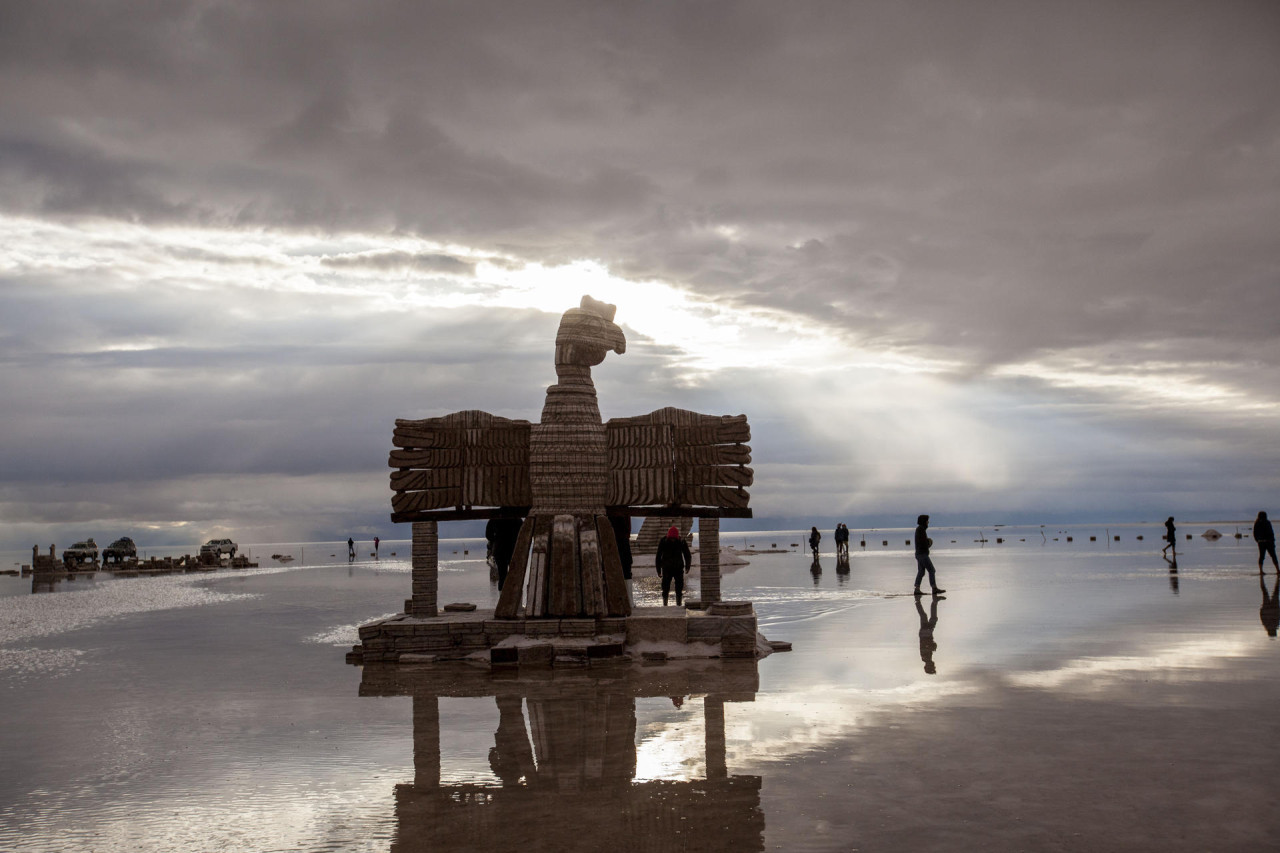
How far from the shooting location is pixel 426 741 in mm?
7516

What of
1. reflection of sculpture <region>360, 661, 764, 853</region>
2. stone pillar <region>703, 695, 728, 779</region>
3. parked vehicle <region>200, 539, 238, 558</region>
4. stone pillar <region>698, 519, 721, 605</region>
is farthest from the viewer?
parked vehicle <region>200, 539, 238, 558</region>

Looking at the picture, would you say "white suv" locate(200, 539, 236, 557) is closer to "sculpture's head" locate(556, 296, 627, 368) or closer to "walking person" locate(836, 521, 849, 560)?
"walking person" locate(836, 521, 849, 560)

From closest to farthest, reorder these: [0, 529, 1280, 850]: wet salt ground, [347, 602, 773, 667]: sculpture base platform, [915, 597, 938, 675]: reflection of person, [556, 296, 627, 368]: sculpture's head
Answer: [0, 529, 1280, 850]: wet salt ground < [915, 597, 938, 675]: reflection of person < [347, 602, 773, 667]: sculpture base platform < [556, 296, 627, 368]: sculpture's head

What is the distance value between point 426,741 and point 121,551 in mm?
63396

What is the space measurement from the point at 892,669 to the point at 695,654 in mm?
2783

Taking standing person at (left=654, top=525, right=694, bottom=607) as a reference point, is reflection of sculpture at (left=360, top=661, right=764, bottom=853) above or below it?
below

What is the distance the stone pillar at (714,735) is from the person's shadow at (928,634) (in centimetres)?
275

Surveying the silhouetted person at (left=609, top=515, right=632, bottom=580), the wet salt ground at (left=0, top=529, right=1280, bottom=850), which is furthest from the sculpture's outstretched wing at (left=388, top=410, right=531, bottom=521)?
the wet salt ground at (left=0, top=529, right=1280, bottom=850)

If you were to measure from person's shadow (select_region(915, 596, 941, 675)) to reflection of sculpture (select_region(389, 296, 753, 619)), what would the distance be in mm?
3095

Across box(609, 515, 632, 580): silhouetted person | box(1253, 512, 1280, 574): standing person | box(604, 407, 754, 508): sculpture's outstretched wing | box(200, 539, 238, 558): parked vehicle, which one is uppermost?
box(604, 407, 754, 508): sculpture's outstretched wing

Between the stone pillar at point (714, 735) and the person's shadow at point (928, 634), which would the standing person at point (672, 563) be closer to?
the person's shadow at point (928, 634)

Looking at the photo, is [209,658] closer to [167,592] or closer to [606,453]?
[606,453]

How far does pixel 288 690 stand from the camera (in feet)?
33.6

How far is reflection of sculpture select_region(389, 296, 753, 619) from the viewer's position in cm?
1315
